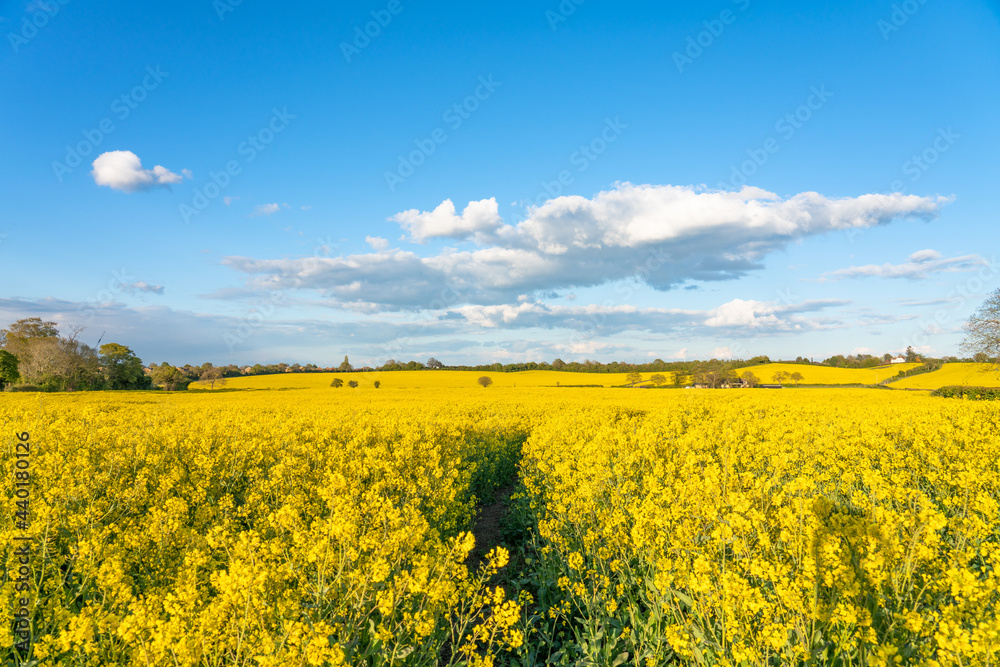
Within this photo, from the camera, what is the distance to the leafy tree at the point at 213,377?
2188 inches

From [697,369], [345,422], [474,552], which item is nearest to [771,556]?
[474,552]

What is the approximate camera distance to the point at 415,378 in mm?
63250

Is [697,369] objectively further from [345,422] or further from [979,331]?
[345,422]

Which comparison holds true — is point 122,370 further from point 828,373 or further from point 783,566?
point 828,373

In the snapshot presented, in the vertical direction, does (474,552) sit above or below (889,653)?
below

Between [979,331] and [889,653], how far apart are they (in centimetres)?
5070

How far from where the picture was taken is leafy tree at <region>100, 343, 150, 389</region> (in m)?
46.1

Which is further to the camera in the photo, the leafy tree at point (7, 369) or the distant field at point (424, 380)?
the distant field at point (424, 380)

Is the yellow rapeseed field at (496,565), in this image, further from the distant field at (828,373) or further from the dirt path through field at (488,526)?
the distant field at (828,373)

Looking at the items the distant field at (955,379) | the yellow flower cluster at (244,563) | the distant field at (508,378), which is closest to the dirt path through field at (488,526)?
the yellow flower cluster at (244,563)

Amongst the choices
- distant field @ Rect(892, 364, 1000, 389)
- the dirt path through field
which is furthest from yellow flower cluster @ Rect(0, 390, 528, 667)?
distant field @ Rect(892, 364, 1000, 389)

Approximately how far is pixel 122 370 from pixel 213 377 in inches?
520

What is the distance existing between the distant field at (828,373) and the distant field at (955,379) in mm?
8989

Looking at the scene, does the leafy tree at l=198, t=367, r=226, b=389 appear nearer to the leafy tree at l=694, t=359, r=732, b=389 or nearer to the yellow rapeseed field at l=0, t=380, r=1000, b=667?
the yellow rapeseed field at l=0, t=380, r=1000, b=667
